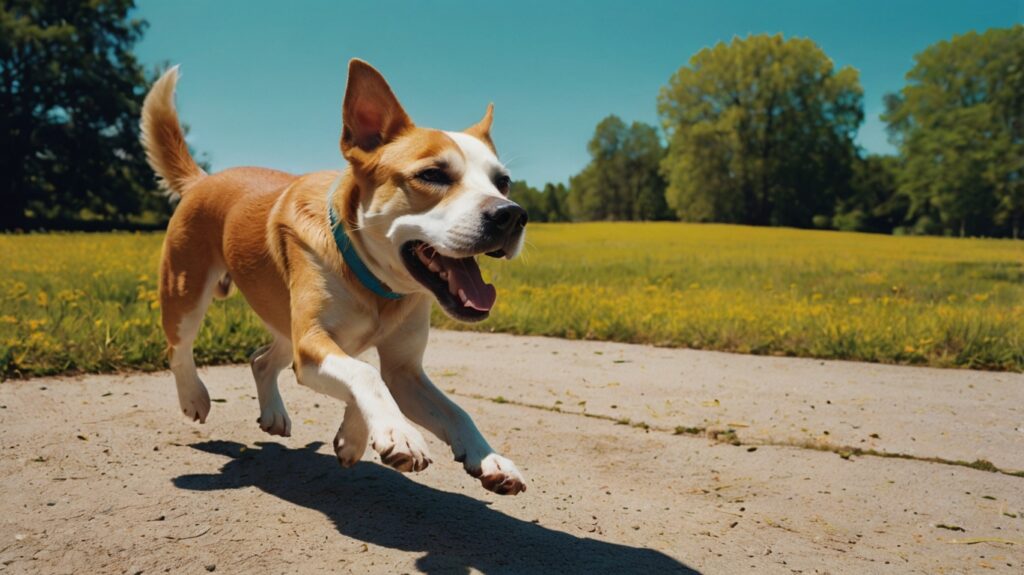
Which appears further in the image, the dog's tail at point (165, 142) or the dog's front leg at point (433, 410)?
the dog's tail at point (165, 142)

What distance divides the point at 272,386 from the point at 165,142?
1.82 meters

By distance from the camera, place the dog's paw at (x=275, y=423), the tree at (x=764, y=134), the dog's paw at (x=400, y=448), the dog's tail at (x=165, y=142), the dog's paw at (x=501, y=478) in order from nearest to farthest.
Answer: the dog's paw at (x=400, y=448), the dog's paw at (x=501, y=478), the dog's paw at (x=275, y=423), the dog's tail at (x=165, y=142), the tree at (x=764, y=134)

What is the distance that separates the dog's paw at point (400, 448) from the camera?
251 centimetres

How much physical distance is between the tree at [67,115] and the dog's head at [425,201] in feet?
119

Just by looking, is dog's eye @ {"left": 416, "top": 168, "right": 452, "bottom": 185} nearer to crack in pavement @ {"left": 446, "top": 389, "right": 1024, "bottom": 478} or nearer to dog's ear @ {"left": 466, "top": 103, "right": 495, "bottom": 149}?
dog's ear @ {"left": 466, "top": 103, "right": 495, "bottom": 149}

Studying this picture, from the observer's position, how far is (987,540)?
321cm

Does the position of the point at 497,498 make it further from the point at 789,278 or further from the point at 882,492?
the point at 789,278

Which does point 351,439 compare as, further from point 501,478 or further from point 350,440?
point 501,478

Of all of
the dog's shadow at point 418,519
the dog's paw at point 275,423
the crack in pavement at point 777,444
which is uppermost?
the dog's paw at point 275,423

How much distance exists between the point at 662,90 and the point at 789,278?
125 ft

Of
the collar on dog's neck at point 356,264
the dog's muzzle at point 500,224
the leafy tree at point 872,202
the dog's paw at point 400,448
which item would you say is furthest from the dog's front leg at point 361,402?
the leafy tree at point 872,202

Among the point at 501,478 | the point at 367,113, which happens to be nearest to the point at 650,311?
the point at 367,113

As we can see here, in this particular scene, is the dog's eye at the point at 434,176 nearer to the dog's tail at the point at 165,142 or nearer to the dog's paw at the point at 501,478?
the dog's paw at the point at 501,478

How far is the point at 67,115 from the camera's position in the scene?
1438 inches
